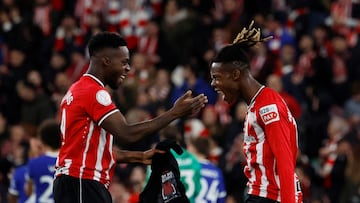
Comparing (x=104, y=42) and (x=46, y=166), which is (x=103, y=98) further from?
(x=46, y=166)

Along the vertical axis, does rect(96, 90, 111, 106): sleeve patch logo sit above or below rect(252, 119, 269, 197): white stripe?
above

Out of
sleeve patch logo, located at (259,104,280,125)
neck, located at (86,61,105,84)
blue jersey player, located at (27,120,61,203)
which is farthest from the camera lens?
blue jersey player, located at (27,120,61,203)

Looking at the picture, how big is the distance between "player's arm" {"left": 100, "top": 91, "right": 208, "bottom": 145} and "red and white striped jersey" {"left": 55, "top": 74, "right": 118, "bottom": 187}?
0.12 m

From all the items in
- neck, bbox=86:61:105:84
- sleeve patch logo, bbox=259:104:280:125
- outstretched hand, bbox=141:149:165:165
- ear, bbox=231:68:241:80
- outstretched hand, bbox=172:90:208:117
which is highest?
neck, bbox=86:61:105:84

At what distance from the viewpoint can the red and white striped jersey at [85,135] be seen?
7645 millimetres

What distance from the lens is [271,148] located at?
7.53 metres

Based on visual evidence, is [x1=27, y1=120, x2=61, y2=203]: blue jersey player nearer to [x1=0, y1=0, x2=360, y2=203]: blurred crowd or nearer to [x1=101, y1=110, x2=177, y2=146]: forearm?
[x1=0, y1=0, x2=360, y2=203]: blurred crowd

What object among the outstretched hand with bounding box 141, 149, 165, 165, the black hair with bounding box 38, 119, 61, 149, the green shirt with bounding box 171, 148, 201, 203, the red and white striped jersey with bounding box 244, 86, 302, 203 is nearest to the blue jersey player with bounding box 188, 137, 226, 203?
the green shirt with bounding box 171, 148, 201, 203

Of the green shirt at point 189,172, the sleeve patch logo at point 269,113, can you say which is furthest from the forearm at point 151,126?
the green shirt at point 189,172

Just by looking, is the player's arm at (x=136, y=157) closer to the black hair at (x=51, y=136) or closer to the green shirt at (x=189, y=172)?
the green shirt at (x=189, y=172)

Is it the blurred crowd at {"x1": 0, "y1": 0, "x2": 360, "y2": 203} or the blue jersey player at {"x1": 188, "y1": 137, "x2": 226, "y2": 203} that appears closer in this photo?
the blue jersey player at {"x1": 188, "y1": 137, "x2": 226, "y2": 203}

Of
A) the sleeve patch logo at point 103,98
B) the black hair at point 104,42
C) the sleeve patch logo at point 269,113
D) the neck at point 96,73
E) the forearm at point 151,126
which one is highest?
the black hair at point 104,42

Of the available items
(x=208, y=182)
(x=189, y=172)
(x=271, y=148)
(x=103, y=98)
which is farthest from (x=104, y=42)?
(x=208, y=182)

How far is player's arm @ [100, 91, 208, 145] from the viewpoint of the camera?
7.44 meters
